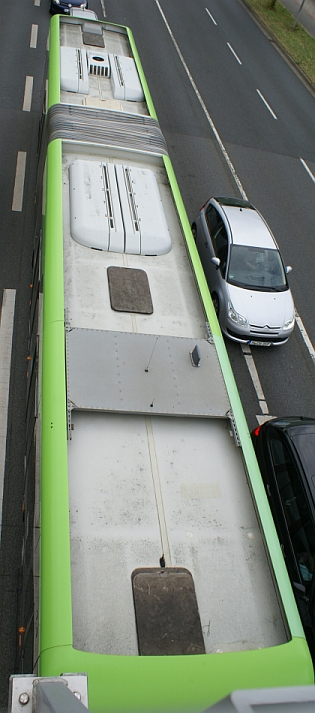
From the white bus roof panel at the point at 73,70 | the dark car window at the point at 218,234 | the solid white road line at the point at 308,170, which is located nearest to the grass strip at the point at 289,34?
the solid white road line at the point at 308,170

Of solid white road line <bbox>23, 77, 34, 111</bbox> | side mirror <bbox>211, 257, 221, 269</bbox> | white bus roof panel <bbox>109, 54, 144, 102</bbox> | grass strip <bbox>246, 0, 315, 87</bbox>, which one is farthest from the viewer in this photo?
grass strip <bbox>246, 0, 315, 87</bbox>

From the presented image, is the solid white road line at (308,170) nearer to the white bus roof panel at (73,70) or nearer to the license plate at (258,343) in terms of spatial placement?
the license plate at (258,343)

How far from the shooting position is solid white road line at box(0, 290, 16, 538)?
8.03m

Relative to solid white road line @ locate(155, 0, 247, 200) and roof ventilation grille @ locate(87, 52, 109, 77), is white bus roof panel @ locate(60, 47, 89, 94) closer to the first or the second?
roof ventilation grille @ locate(87, 52, 109, 77)

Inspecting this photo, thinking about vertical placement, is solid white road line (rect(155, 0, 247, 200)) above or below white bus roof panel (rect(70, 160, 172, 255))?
above

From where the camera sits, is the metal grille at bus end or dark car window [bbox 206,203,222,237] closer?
the metal grille at bus end

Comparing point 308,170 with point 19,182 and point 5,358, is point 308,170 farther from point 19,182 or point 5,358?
point 5,358

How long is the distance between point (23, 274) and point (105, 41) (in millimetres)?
6265

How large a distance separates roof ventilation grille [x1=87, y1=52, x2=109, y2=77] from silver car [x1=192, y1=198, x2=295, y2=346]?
379cm

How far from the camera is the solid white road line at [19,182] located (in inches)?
491

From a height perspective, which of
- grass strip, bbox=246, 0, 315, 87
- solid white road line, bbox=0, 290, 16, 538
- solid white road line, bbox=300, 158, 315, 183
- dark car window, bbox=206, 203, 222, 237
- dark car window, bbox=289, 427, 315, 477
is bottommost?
dark car window, bbox=289, 427, 315, 477

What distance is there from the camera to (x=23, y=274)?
10805 mm

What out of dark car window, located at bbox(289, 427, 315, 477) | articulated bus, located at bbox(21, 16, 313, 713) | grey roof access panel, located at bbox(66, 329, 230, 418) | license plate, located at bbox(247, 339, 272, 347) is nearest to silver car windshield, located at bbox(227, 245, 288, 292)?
license plate, located at bbox(247, 339, 272, 347)

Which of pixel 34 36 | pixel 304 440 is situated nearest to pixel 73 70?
pixel 304 440
